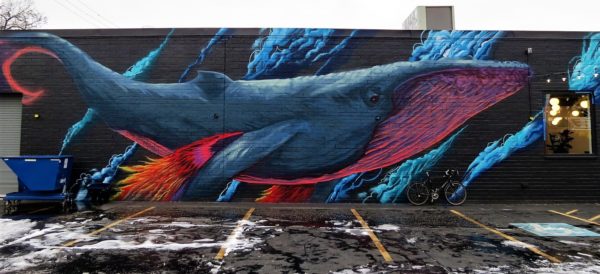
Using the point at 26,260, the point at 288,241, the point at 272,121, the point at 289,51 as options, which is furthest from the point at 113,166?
the point at 288,241

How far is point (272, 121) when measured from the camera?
12.3 meters

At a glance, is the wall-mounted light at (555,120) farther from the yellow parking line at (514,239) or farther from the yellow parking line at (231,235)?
the yellow parking line at (231,235)

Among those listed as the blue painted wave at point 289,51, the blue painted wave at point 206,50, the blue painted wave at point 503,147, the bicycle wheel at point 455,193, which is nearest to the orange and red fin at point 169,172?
the blue painted wave at point 206,50

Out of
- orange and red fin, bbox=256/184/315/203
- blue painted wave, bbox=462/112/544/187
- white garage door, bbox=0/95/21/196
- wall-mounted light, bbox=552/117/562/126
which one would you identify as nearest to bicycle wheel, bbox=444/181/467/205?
blue painted wave, bbox=462/112/544/187

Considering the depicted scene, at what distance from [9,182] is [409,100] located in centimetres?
1198

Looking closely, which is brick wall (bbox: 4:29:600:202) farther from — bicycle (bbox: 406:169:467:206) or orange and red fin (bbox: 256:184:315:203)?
orange and red fin (bbox: 256:184:315:203)

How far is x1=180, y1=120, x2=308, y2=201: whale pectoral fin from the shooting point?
12227 mm

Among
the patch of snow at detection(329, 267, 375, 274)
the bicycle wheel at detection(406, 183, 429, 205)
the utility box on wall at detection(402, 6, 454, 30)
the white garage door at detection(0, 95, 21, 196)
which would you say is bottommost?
the patch of snow at detection(329, 267, 375, 274)

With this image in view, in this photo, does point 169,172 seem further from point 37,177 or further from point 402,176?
point 402,176

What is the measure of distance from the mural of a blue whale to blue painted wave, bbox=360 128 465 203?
0.95ft

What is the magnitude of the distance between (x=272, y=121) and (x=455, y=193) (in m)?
5.58

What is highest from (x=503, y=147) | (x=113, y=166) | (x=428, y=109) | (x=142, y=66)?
(x=142, y=66)

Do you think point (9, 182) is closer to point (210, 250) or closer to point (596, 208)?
point (210, 250)

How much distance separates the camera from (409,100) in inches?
487
